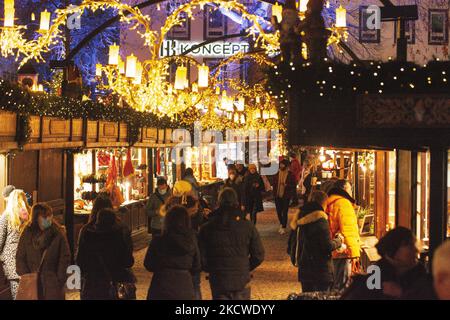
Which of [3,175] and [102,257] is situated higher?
[3,175]

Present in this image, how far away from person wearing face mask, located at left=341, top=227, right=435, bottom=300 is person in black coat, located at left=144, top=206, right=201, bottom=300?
2.11 meters

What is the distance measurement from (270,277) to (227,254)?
6.40 metres

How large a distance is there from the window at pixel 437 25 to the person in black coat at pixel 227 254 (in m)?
21.8

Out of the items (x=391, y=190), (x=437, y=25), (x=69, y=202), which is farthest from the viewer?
(x=437, y=25)

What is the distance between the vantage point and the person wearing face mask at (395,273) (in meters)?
6.27

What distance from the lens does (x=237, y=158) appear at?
46.3m

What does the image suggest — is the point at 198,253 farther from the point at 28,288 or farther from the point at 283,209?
the point at 283,209

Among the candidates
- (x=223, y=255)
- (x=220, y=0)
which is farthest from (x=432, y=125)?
(x=220, y=0)

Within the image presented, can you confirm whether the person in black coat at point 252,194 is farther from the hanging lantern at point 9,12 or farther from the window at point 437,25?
the hanging lantern at point 9,12

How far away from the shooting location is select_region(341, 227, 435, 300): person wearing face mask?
20.6 ft

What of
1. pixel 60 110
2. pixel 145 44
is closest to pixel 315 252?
pixel 60 110

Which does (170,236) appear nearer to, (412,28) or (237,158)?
(412,28)

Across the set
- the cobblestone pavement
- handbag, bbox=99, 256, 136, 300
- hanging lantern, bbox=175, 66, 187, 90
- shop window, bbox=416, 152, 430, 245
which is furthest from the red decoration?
handbag, bbox=99, 256, 136, 300

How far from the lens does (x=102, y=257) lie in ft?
30.9
